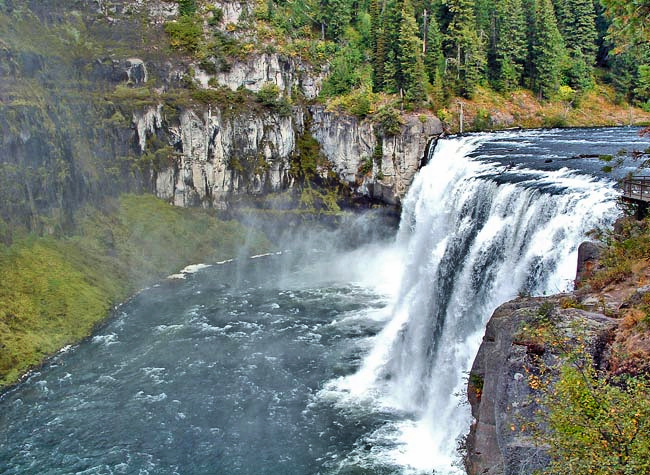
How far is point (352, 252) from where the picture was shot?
58.2 metres

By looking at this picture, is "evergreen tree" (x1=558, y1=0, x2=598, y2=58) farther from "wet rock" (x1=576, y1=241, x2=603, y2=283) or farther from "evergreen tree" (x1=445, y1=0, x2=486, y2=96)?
"wet rock" (x1=576, y1=241, x2=603, y2=283)

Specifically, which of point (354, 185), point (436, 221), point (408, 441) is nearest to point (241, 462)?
point (408, 441)

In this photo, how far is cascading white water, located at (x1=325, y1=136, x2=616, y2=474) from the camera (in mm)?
24219

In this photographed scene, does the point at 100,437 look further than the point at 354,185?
No

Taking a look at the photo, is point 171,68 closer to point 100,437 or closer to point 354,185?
point 354,185

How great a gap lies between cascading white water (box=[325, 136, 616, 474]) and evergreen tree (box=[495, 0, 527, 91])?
3216cm

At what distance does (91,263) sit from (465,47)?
151ft

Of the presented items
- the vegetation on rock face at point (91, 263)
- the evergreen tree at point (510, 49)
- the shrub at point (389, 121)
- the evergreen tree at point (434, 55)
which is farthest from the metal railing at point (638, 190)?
the evergreen tree at point (510, 49)

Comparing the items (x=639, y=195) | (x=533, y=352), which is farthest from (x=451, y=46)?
(x=533, y=352)

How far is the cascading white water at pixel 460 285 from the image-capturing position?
24219mm

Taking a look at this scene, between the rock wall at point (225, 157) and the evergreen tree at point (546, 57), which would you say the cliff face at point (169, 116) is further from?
the evergreen tree at point (546, 57)

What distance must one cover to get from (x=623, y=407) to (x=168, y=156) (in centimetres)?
5385

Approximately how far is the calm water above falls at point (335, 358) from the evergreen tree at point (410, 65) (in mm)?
14233

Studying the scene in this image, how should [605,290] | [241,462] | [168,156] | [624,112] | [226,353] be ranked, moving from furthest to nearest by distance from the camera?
[624,112], [168,156], [226,353], [241,462], [605,290]
